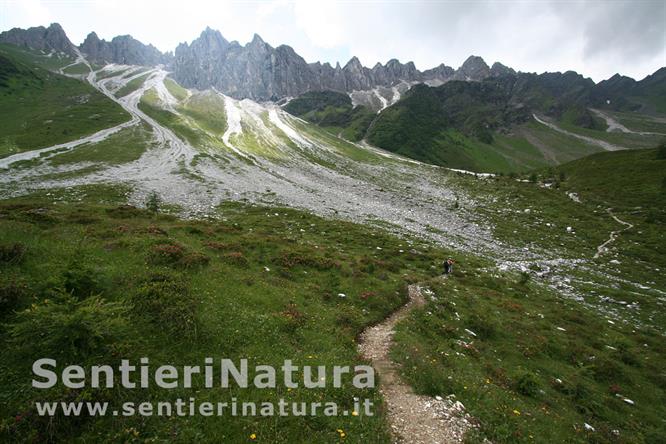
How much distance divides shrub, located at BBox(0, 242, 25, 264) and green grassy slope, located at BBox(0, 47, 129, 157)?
79683 mm

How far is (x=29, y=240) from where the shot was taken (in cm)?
1587

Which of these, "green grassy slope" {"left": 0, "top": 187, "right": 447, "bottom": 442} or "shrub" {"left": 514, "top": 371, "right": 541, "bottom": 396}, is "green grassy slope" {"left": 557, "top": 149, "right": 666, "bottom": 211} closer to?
"shrub" {"left": 514, "top": 371, "right": 541, "bottom": 396}

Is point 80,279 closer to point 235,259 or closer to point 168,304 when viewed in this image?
point 168,304

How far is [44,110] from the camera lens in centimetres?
12019

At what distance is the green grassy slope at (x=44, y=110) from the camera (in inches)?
3401

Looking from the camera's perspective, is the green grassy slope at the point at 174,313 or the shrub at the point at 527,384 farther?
the shrub at the point at 527,384

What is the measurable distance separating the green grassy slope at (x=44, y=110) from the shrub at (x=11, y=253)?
79683 mm

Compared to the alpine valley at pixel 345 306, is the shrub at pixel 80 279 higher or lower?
higher

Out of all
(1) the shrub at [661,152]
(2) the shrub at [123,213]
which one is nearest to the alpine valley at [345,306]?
(2) the shrub at [123,213]

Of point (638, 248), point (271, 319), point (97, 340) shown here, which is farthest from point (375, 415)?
point (638, 248)

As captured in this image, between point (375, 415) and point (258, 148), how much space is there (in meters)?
120

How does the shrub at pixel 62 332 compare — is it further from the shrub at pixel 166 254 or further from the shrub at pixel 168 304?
the shrub at pixel 166 254

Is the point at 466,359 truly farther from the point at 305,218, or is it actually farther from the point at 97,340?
the point at 305,218

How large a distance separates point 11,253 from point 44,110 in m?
152
